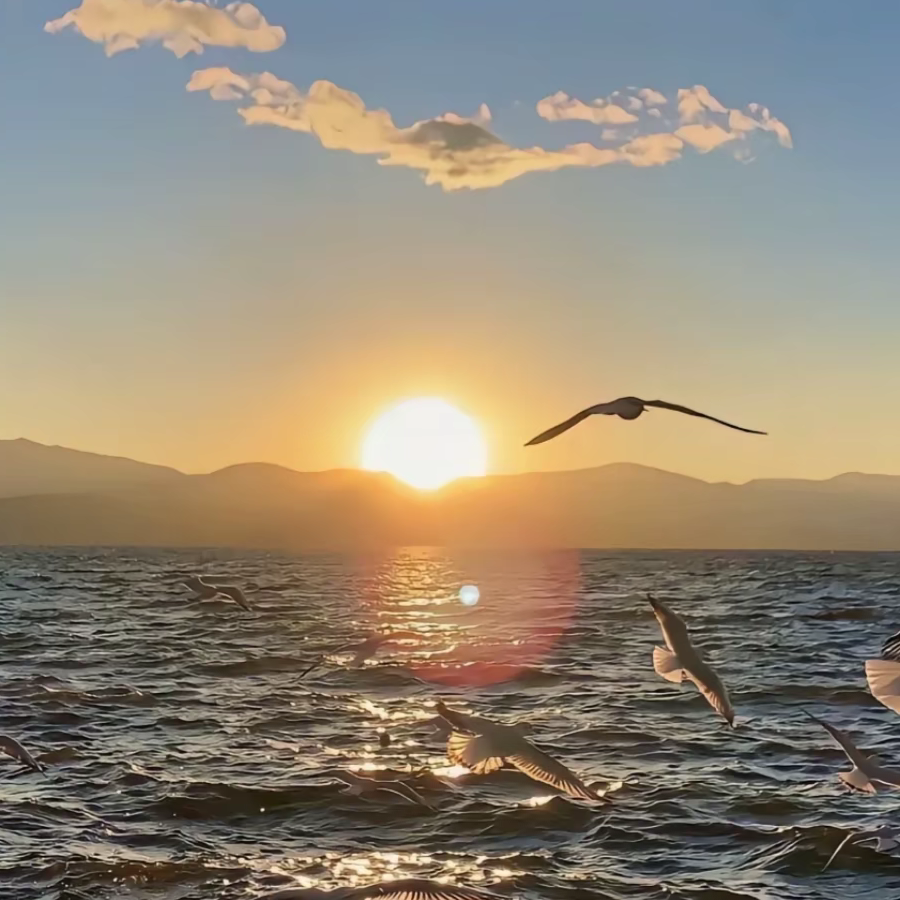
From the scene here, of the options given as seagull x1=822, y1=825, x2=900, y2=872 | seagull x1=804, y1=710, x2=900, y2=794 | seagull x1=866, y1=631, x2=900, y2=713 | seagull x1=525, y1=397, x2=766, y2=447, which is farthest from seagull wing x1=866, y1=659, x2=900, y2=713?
seagull x1=822, y1=825, x2=900, y2=872

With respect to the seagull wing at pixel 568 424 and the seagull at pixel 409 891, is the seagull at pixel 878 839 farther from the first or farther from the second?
the seagull wing at pixel 568 424

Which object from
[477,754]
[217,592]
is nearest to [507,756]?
[477,754]

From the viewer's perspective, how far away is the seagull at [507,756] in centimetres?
991

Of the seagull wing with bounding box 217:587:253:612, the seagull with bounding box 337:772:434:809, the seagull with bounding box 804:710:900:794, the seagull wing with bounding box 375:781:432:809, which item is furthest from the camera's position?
the seagull wing with bounding box 217:587:253:612

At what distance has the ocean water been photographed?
11.5 m

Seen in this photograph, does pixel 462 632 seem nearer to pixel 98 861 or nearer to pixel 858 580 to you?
pixel 98 861

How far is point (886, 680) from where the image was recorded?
263 inches

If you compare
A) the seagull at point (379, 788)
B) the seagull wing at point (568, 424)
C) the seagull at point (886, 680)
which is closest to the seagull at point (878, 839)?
the seagull at point (379, 788)

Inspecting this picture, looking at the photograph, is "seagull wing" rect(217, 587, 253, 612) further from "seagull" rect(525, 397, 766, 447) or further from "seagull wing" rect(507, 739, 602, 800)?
"seagull" rect(525, 397, 766, 447)

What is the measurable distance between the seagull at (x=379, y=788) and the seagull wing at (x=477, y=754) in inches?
150

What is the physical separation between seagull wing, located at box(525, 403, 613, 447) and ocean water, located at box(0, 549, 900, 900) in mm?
5865

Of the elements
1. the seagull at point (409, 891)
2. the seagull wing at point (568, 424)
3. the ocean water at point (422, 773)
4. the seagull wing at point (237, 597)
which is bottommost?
the ocean water at point (422, 773)

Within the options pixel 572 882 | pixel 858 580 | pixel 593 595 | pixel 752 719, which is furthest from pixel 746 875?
pixel 858 580

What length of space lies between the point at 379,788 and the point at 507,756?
4.99m
